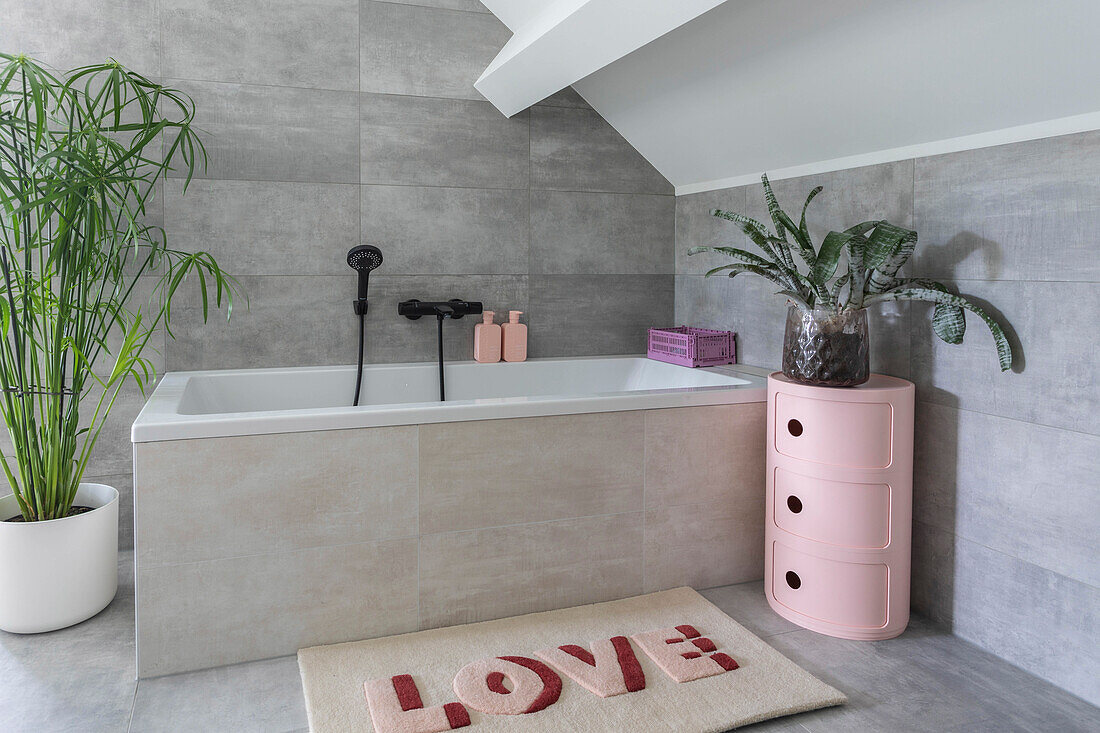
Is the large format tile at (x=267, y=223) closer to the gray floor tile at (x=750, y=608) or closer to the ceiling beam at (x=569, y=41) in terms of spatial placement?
the ceiling beam at (x=569, y=41)

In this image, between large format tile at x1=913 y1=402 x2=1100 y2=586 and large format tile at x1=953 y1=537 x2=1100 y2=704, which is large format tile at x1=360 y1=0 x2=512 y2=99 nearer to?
large format tile at x1=913 y1=402 x2=1100 y2=586

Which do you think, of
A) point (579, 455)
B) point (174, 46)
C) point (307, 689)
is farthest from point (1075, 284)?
point (174, 46)

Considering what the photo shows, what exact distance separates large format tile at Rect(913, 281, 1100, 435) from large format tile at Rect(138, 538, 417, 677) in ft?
4.96

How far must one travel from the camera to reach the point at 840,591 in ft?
7.05

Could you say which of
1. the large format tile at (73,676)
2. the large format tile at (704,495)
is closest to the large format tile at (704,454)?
the large format tile at (704,495)

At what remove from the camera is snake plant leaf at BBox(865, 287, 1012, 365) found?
6.31 feet

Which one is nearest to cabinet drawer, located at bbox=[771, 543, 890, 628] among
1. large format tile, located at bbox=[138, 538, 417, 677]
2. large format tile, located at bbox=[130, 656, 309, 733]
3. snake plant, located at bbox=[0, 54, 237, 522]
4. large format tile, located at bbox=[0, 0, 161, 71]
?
large format tile, located at bbox=[138, 538, 417, 677]

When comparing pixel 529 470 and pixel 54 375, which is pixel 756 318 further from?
pixel 54 375

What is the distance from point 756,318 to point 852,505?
99 cm

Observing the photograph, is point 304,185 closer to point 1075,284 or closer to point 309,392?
point 309,392

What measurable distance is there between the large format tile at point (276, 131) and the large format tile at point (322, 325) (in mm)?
381

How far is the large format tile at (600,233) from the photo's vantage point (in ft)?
10.6

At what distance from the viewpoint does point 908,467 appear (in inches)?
83.7

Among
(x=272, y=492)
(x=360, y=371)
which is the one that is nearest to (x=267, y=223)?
(x=360, y=371)
